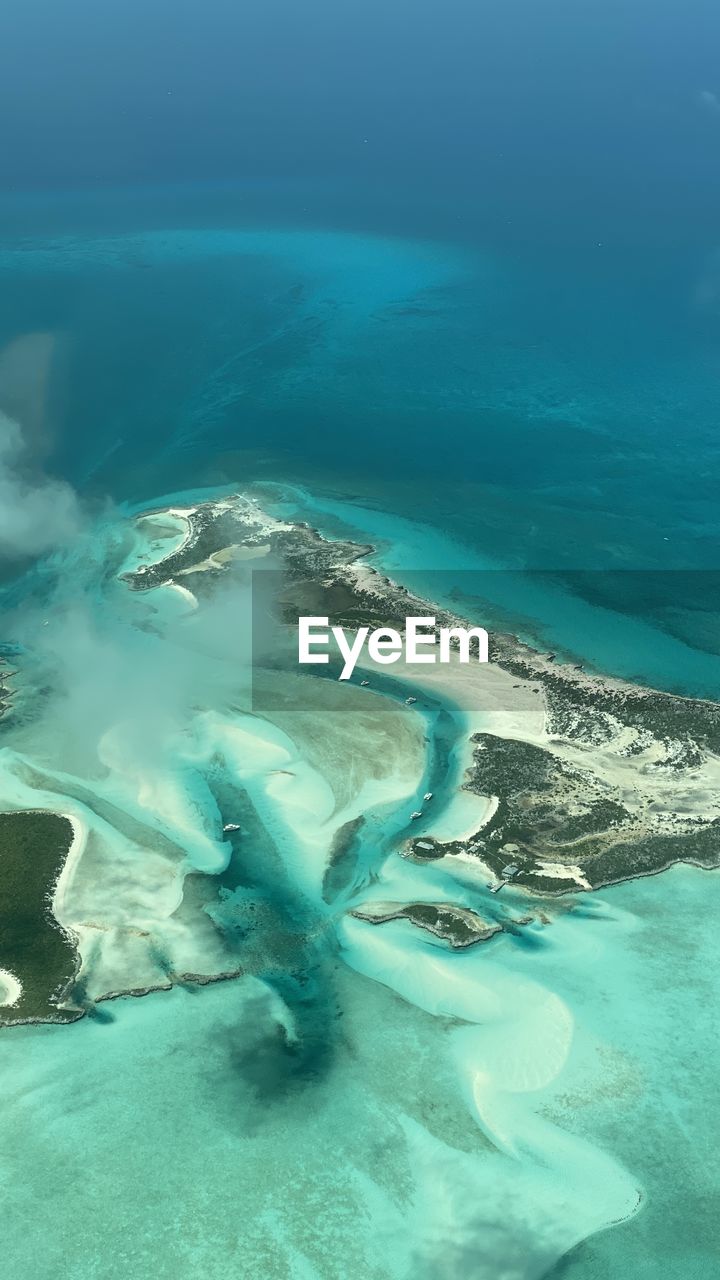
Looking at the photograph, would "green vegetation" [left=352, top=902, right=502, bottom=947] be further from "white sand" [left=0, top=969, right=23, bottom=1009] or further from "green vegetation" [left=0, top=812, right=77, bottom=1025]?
"white sand" [left=0, top=969, right=23, bottom=1009]

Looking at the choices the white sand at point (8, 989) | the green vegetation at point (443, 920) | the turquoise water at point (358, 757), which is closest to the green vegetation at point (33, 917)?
the white sand at point (8, 989)

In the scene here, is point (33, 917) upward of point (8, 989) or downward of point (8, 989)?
upward

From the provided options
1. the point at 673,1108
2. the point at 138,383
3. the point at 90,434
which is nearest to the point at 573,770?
the point at 673,1108

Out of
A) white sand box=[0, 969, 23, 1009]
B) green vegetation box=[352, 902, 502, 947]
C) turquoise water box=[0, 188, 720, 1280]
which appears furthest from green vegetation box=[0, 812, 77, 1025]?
green vegetation box=[352, 902, 502, 947]

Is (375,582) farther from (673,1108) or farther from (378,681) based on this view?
(673,1108)

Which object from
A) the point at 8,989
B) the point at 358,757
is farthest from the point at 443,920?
the point at 8,989

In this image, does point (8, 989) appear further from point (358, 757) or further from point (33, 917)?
point (358, 757)
